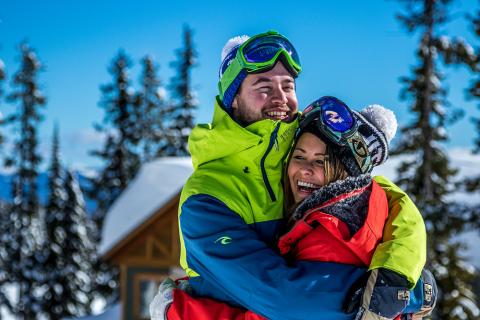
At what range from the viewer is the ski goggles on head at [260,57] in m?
2.78

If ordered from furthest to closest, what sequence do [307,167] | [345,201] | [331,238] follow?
1. [307,167]
2. [345,201]
3. [331,238]

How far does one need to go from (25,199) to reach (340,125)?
3283 cm

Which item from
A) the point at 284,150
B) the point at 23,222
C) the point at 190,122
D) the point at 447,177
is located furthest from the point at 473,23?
the point at 23,222

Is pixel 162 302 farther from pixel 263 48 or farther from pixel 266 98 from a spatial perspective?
pixel 263 48

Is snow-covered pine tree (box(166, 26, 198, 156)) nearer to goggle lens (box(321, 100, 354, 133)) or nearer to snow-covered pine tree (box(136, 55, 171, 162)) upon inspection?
snow-covered pine tree (box(136, 55, 171, 162))

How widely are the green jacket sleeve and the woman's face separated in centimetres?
37

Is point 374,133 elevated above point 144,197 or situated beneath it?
elevated above

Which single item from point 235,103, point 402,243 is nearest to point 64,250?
point 235,103

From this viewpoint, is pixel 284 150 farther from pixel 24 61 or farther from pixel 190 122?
pixel 24 61

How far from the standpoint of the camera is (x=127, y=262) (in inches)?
833

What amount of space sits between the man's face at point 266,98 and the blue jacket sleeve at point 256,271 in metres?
0.57

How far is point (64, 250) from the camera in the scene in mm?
30422

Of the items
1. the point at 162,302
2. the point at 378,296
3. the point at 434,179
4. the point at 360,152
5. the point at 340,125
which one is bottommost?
the point at 434,179

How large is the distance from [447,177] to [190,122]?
1852 centimetres
